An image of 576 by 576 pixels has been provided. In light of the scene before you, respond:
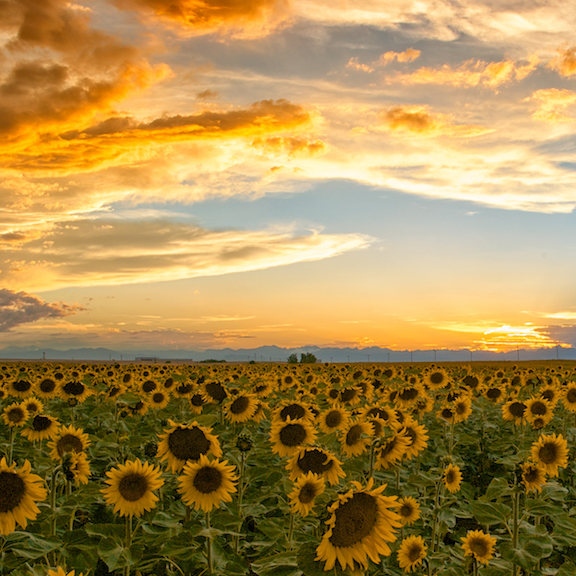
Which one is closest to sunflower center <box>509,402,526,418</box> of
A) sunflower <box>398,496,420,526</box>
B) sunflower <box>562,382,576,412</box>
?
sunflower <box>562,382,576,412</box>

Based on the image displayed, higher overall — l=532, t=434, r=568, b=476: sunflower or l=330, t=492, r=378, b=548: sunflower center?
l=330, t=492, r=378, b=548: sunflower center

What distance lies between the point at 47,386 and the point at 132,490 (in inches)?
428

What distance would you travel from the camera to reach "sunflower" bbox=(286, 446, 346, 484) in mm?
5406

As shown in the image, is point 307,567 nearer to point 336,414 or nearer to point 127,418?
point 336,414

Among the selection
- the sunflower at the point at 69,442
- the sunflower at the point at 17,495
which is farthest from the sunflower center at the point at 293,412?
the sunflower at the point at 17,495

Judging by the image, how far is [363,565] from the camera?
3.89 m

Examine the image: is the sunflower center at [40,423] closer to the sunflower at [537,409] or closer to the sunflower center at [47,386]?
the sunflower center at [47,386]

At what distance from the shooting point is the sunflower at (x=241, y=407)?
32.0ft

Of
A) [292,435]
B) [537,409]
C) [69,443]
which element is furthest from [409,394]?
[69,443]

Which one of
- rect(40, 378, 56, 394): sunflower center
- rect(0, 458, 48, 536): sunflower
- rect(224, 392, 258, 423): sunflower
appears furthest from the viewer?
rect(40, 378, 56, 394): sunflower center

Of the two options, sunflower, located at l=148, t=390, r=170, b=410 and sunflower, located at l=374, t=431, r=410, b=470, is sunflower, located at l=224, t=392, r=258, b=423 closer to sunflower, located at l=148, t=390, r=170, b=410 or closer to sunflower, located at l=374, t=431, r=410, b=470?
sunflower, located at l=374, t=431, r=410, b=470

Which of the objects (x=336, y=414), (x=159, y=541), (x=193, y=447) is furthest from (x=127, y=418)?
(x=159, y=541)

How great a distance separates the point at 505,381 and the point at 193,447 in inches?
719

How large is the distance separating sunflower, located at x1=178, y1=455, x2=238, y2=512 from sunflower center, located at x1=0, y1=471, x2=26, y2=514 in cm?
155
